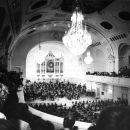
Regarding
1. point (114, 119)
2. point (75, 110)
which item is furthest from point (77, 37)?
point (114, 119)

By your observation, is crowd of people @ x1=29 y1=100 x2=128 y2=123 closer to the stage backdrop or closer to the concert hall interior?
the concert hall interior

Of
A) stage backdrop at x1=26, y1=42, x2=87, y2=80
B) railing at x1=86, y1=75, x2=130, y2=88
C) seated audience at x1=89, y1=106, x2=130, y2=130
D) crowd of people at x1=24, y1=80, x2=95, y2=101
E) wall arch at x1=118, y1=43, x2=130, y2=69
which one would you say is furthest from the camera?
stage backdrop at x1=26, y1=42, x2=87, y2=80

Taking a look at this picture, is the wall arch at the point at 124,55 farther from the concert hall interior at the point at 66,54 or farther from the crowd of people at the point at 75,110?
the crowd of people at the point at 75,110

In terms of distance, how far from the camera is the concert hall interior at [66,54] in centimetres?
945

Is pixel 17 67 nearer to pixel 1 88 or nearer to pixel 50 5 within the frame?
pixel 50 5

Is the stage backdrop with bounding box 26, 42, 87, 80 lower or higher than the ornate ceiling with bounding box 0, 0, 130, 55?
lower

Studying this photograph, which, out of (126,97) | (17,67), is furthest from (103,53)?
(17,67)

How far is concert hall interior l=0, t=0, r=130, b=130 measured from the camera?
31.0 feet

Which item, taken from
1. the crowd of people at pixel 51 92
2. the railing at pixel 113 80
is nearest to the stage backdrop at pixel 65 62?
the railing at pixel 113 80

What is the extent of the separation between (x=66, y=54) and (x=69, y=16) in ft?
32.4

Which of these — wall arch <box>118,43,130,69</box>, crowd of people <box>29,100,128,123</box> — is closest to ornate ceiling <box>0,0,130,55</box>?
wall arch <box>118,43,130,69</box>

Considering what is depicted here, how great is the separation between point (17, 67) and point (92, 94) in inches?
354

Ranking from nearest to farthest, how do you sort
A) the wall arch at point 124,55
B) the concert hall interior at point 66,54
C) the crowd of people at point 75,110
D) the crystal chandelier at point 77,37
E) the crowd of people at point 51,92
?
the crowd of people at point 75,110 → the crystal chandelier at point 77,37 → the concert hall interior at point 66,54 → the crowd of people at point 51,92 → the wall arch at point 124,55

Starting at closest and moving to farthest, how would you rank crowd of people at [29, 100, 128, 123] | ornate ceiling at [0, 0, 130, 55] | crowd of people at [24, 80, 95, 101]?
crowd of people at [29, 100, 128, 123], ornate ceiling at [0, 0, 130, 55], crowd of people at [24, 80, 95, 101]
